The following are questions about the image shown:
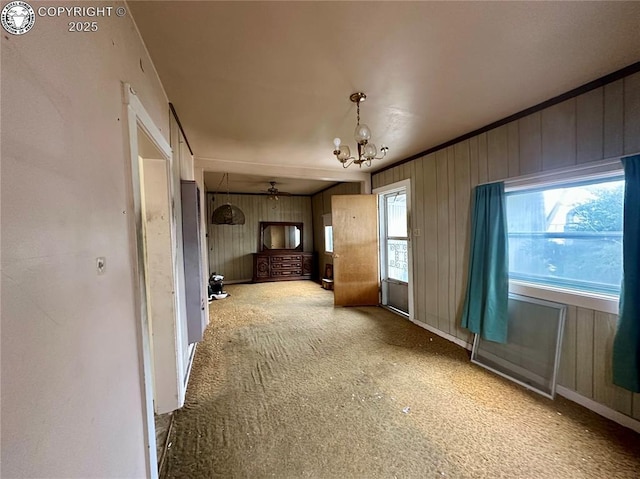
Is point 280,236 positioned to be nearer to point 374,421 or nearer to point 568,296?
point 374,421

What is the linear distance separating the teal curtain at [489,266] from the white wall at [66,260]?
2932 mm

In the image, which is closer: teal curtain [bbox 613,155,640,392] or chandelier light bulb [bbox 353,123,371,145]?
teal curtain [bbox 613,155,640,392]

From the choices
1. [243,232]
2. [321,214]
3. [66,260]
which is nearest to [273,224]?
[243,232]

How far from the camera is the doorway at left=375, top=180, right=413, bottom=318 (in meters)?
4.38

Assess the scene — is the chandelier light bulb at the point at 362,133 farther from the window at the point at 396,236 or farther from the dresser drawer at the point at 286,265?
the dresser drawer at the point at 286,265

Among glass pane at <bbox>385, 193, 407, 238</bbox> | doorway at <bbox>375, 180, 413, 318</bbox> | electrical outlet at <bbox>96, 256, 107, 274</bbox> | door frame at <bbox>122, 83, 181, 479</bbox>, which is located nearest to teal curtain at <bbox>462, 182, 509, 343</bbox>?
doorway at <bbox>375, 180, 413, 318</bbox>

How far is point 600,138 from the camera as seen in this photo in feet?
6.32

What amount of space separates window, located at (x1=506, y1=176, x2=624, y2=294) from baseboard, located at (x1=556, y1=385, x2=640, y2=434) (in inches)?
32.9

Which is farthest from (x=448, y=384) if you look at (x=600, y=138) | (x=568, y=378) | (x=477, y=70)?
(x=477, y=70)

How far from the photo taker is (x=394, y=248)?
472 centimetres

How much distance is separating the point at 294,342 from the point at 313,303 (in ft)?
5.81

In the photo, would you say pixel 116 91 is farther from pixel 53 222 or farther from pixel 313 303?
pixel 313 303

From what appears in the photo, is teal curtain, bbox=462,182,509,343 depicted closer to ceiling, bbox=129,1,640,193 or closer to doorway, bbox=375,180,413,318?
ceiling, bbox=129,1,640,193

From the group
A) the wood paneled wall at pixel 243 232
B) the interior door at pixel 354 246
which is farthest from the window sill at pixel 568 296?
the wood paneled wall at pixel 243 232
